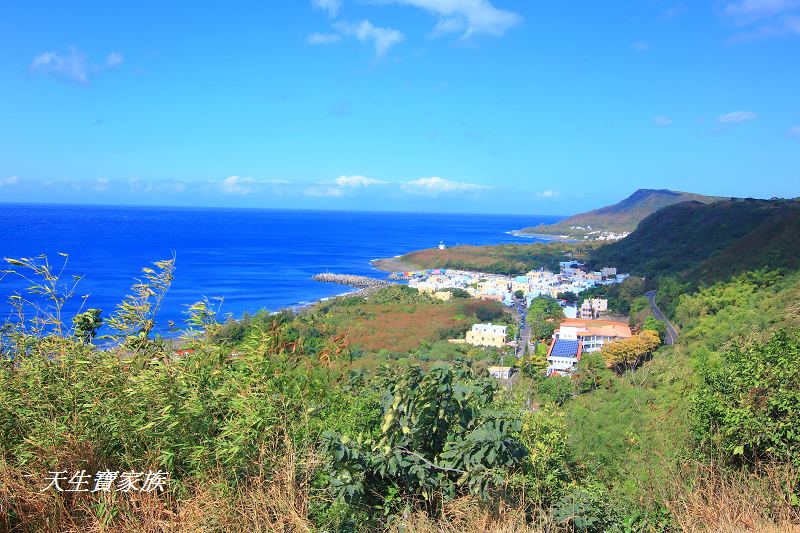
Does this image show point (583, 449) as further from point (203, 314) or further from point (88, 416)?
point (88, 416)

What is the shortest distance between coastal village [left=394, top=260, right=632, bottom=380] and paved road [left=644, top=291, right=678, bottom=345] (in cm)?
157

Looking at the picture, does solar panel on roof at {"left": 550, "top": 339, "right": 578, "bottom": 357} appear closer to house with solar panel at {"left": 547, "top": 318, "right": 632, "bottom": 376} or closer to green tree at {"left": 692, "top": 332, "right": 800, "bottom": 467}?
house with solar panel at {"left": 547, "top": 318, "right": 632, "bottom": 376}

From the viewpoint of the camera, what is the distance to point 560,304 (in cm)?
3155

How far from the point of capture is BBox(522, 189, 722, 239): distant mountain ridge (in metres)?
96.3

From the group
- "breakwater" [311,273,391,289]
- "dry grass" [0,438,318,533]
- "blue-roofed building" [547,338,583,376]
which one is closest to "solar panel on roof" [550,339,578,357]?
"blue-roofed building" [547,338,583,376]

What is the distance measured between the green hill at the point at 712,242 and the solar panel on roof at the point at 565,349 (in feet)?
24.2

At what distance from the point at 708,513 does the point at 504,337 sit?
21380mm

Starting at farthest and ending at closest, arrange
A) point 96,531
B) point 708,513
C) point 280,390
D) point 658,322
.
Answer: point 658,322
point 280,390
point 708,513
point 96,531

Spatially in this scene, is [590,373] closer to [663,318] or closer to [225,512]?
[663,318]

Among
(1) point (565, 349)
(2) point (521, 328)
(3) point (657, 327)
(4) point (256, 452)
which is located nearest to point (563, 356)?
(1) point (565, 349)

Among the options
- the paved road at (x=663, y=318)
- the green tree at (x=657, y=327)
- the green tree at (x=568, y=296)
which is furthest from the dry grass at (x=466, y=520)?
the green tree at (x=568, y=296)

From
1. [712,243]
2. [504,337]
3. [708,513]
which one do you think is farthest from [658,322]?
[708,513]

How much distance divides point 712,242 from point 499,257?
961 inches

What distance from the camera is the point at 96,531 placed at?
2264mm
